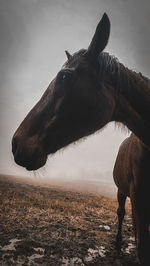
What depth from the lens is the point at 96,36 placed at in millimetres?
1748

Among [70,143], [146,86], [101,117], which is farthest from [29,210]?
[146,86]

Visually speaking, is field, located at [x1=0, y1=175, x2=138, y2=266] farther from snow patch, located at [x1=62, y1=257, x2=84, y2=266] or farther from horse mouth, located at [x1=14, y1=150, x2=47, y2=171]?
horse mouth, located at [x1=14, y1=150, x2=47, y2=171]

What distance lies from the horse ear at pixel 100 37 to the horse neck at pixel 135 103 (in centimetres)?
41

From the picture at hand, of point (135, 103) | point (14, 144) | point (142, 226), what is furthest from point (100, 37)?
point (142, 226)

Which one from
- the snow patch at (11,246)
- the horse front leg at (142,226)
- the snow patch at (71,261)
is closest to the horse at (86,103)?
the horse front leg at (142,226)

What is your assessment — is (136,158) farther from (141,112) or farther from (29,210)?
(29,210)

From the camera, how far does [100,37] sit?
5.78ft

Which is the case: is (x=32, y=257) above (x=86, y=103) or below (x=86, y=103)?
below

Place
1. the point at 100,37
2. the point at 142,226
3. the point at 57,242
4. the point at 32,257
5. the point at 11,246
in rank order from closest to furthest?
the point at 100,37, the point at 142,226, the point at 32,257, the point at 11,246, the point at 57,242

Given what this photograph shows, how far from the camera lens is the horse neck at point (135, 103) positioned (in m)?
1.92

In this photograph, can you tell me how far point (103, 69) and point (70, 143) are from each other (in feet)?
3.39

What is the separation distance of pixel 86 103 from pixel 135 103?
63cm

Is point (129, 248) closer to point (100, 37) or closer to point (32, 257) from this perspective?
point (32, 257)

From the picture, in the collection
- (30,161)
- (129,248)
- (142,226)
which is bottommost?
(129,248)
